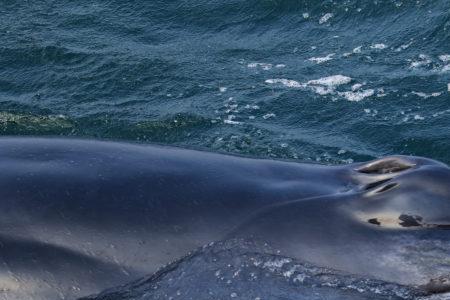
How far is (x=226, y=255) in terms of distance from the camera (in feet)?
18.8

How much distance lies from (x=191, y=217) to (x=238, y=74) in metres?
9.25

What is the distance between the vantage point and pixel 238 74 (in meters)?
14.9

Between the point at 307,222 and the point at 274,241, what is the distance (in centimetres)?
22

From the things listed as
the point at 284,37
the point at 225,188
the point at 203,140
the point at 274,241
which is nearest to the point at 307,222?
the point at 274,241

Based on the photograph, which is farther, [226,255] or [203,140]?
[203,140]

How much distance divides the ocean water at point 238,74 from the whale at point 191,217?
533 cm

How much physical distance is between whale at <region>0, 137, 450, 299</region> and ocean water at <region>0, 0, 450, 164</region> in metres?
5.33

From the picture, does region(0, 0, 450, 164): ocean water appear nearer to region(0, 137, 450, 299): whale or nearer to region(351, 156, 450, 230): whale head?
region(0, 137, 450, 299): whale

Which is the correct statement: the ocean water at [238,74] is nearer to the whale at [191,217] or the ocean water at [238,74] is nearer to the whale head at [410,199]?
the whale at [191,217]

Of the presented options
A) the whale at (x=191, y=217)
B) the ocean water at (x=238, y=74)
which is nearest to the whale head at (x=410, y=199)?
the whale at (x=191, y=217)

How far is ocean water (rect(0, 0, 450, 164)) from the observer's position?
1273cm

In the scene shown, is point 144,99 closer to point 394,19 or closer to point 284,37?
point 284,37

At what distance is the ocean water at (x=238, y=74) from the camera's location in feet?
41.8

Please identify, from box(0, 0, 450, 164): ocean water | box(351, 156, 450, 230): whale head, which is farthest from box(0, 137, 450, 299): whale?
box(0, 0, 450, 164): ocean water
